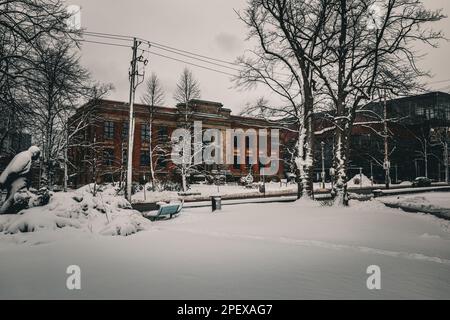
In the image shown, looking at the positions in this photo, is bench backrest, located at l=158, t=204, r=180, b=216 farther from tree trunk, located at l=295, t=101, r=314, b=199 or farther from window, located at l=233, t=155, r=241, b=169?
window, located at l=233, t=155, r=241, b=169

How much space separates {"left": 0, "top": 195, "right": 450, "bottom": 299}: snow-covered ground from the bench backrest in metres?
1.73

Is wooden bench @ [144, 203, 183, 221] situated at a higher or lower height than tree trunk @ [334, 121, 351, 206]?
lower

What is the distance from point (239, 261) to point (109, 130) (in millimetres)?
38688

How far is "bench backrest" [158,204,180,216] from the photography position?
13.3 metres

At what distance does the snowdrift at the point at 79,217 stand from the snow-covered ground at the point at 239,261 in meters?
0.39

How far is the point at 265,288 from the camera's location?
4.82m

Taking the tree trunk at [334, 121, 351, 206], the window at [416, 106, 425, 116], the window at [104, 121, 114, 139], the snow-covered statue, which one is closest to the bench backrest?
the snow-covered statue

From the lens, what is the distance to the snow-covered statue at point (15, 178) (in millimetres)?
10352

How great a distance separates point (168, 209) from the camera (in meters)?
13.6

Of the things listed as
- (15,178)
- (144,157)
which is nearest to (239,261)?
(15,178)

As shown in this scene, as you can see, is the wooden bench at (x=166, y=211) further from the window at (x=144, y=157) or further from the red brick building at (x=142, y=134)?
the window at (x=144, y=157)

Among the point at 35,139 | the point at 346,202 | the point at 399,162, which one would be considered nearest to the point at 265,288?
the point at 346,202

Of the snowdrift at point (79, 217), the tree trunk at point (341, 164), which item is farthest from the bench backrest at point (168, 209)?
the tree trunk at point (341, 164)

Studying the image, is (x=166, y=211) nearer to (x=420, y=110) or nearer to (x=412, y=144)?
(x=412, y=144)
